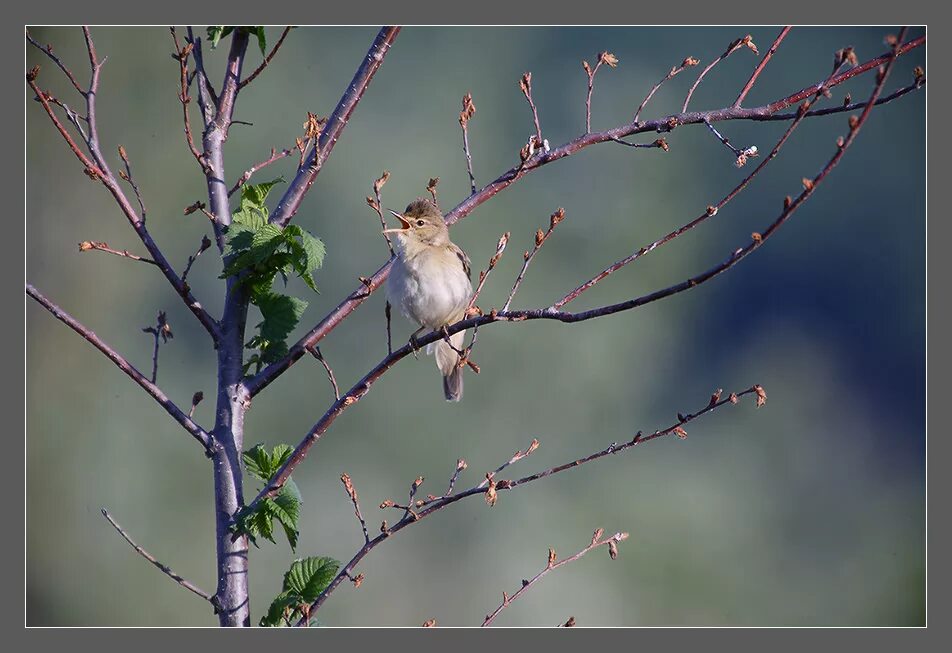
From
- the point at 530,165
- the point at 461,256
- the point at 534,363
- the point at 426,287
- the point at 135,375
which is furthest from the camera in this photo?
the point at 534,363

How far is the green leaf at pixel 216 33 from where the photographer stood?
11.2ft

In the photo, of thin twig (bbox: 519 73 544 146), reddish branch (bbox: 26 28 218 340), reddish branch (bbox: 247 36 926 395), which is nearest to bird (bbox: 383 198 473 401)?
reddish branch (bbox: 247 36 926 395)

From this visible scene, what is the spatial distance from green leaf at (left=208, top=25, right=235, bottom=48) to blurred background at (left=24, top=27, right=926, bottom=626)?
5.33m

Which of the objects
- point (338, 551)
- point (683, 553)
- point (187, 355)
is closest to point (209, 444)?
point (338, 551)

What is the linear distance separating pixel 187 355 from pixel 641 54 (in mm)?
9484

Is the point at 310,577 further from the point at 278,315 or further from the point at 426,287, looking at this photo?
the point at 426,287

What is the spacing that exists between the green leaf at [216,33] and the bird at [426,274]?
46.4 inches

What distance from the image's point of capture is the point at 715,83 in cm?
1644

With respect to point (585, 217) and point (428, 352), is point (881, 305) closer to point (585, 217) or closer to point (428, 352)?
point (585, 217)

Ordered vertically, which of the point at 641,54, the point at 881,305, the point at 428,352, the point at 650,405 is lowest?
the point at 428,352

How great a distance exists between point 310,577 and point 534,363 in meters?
10.8

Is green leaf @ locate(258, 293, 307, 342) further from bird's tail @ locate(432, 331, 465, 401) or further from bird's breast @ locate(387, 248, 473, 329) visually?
bird's tail @ locate(432, 331, 465, 401)

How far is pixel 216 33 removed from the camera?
135 inches

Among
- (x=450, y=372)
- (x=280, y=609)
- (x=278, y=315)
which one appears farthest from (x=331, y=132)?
(x=450, y=372)
